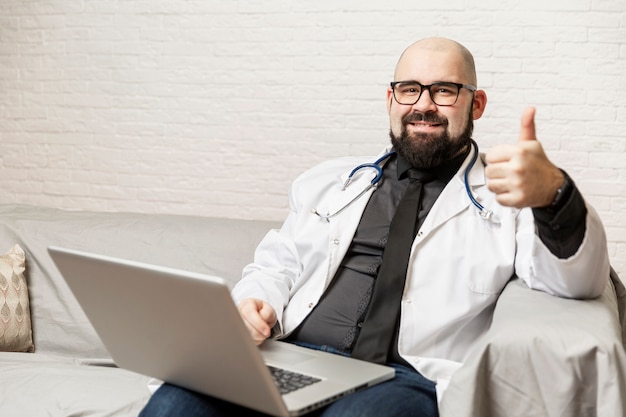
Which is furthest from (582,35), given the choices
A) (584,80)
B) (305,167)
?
(305,167)

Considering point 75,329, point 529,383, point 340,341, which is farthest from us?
point 75,329

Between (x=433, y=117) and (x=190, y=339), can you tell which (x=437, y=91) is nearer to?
(x=433, y=117)

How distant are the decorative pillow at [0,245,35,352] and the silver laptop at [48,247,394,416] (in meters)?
0.96

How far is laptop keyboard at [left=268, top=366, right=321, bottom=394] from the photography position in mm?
1553

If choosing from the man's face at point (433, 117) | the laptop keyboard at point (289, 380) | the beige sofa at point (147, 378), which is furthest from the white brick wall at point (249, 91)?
the laptop keyboard at point (289, 380)

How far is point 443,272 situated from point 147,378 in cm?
89

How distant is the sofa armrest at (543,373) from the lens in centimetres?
153

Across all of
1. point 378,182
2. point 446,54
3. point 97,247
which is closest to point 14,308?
point 97,247

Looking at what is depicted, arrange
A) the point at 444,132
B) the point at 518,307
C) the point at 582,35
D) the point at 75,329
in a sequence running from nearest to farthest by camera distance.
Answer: the point at 518,307 → the point at 444,132 → the point at 75,329 → the point at 582,35

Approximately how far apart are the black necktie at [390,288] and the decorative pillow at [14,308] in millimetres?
1167

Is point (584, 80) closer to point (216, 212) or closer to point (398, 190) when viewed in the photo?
point (398, 190)

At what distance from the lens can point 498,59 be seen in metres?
3.37

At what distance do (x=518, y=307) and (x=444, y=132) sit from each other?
636 mm

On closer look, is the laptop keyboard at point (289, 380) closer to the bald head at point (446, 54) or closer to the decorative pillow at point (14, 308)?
the bald head at point (446, 54)
